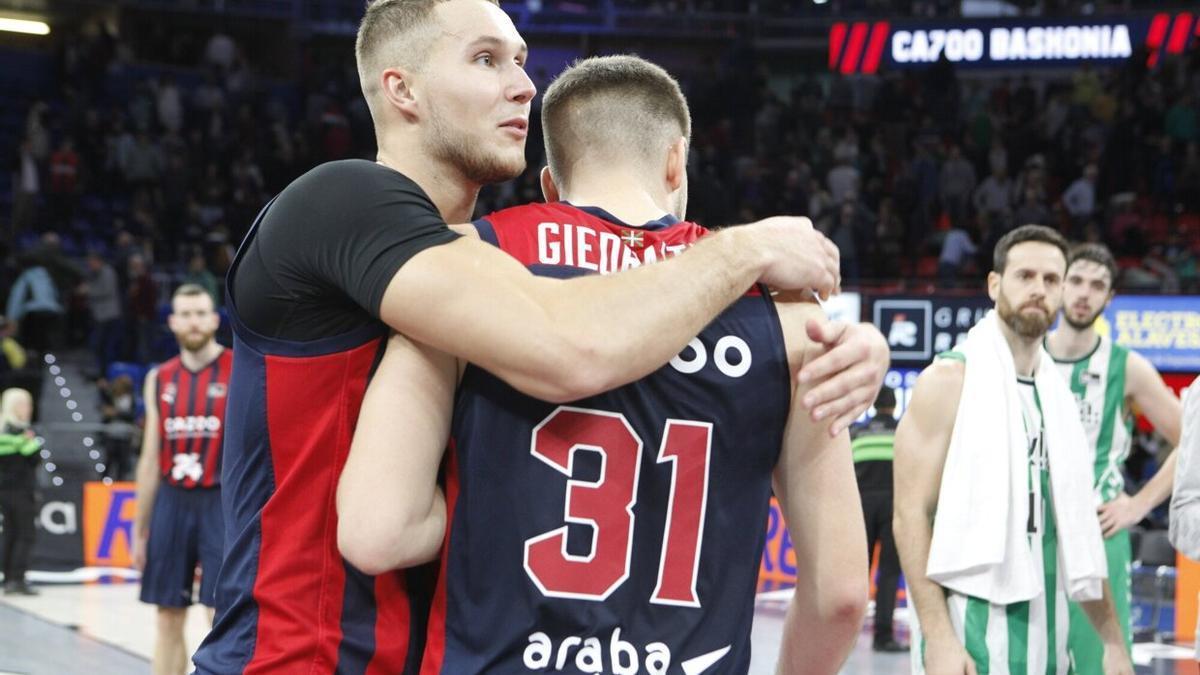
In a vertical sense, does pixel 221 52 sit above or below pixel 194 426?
above

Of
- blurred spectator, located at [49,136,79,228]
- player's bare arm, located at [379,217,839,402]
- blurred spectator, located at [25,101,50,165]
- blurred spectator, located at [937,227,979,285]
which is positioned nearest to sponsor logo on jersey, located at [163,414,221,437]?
player's bare arm, located at [379,217,839,402]

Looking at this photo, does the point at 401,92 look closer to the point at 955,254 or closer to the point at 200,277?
the point at 200,277

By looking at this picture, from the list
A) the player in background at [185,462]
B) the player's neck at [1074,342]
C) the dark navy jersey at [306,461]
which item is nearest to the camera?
the dark navy jersey at [306,461]

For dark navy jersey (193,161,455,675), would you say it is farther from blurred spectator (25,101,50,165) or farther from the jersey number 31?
blurred spectator (25,101,50,165)

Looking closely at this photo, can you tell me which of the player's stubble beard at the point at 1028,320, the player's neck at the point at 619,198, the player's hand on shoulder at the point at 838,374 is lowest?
the player's hand on shoulder at the point at 838,374

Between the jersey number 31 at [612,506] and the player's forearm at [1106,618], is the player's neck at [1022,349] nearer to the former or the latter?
the player's forearm at [1106,618]

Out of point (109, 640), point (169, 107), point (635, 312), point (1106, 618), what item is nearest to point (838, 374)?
point (635, 312)

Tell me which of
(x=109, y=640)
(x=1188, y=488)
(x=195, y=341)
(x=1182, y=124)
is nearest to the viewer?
(x=1188, y=488)

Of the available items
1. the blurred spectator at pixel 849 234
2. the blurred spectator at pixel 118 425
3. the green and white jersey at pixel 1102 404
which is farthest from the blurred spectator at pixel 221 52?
the green and white jersey at pixel 1102 404

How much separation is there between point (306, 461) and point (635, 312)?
0.65m

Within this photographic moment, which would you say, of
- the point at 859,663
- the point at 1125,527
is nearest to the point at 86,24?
the point at 859,663

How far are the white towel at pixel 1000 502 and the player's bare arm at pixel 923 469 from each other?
0.05m

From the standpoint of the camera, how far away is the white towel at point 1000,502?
4770mm

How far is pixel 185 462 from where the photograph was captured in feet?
28.1
